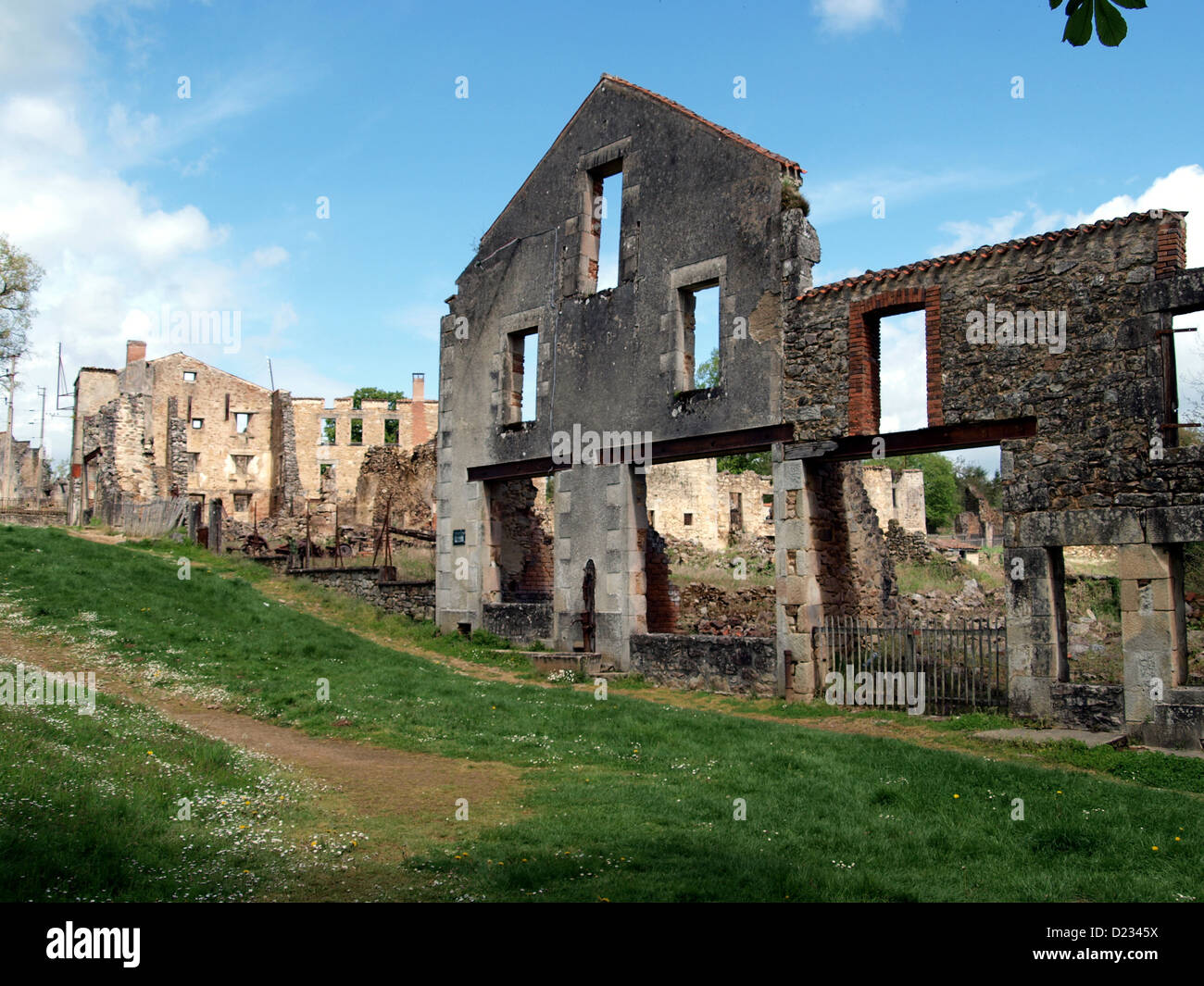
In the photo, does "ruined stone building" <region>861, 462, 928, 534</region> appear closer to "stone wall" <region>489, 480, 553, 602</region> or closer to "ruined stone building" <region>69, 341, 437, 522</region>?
"stone wall" <region>489, 480, 553, 602</region>

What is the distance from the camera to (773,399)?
1683 cm

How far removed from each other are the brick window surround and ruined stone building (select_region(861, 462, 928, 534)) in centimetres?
2627

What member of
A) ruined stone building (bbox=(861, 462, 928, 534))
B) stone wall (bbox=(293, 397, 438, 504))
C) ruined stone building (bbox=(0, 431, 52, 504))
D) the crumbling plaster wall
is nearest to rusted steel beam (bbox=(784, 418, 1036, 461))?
Answer: the crumbling plaster wall

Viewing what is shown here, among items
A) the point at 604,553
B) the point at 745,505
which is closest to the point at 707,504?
the point at 745,505

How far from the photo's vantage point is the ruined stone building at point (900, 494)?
41.6 meters

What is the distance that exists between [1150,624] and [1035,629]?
145 cm

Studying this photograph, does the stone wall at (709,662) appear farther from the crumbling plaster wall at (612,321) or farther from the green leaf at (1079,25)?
the green leaf at (1079,25)

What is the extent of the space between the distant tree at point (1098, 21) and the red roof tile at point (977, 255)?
1022 centimetres

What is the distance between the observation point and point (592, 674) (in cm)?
1867

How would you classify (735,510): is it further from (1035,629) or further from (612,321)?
(1035,629)

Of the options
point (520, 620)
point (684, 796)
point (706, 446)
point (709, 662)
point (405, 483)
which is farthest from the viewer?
point (405, 483)

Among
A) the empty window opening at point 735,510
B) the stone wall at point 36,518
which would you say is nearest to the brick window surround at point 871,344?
the empty window opening at point 735,510

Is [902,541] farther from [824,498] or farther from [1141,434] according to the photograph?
[1141,434]

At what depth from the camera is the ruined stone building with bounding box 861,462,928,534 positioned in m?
41.6
